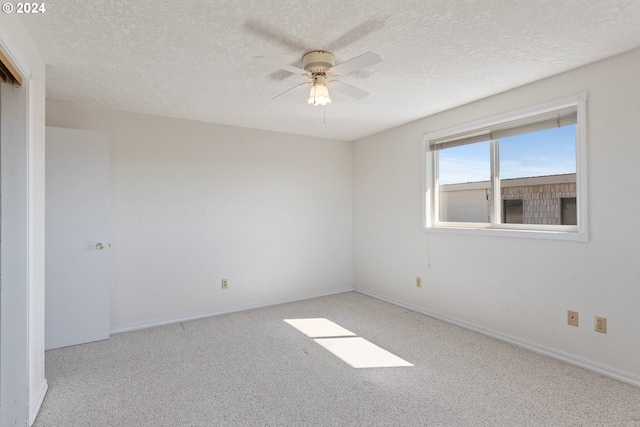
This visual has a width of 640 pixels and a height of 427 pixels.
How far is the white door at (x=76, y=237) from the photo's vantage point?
2.99m

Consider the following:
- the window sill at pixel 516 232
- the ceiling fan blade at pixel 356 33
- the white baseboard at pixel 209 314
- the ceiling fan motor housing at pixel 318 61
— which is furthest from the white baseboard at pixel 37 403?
the window sill at pixel 516 232

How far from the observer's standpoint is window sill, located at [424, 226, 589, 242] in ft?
8.57

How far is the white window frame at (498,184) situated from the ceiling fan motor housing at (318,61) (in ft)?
5.99

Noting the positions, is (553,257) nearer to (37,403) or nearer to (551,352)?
(551,352)

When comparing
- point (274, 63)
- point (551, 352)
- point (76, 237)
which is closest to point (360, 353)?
point (551, 352)

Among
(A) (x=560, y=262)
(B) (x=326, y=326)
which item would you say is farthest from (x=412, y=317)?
(A) (x=560, y=262)

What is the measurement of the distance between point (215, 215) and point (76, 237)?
1.37m

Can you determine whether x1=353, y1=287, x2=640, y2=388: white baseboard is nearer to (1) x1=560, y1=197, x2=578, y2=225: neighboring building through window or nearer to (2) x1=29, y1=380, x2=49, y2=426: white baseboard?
(1) x1=560, y1=197, x2=578, y2=225: neighboring building through window

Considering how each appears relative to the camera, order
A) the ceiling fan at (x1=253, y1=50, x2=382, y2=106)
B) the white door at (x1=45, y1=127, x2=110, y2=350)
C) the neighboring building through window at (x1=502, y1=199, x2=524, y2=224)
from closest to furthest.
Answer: the ceiling fan at (x1=253, y1=50, x2=382, y2=106) < the white door at (x1=45, y1=127, x2=110, y2=350) < the neighboring building through window at (x1=502, y1=199, x2=524, y2=224)

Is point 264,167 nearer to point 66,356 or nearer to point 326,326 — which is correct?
point 326,326

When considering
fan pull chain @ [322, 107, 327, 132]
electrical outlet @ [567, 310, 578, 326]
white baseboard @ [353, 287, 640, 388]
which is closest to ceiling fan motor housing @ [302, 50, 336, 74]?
fan pull chain @ [322, 107, 327, 132]

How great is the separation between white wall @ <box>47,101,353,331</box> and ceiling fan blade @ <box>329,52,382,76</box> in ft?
7.65

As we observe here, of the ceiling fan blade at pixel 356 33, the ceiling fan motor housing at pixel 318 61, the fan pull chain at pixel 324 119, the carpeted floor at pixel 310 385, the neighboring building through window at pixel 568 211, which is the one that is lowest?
the carpeted floor at pixel 310 385

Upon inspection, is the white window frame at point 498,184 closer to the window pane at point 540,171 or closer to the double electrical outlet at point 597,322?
the window pane at point 540,171
